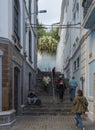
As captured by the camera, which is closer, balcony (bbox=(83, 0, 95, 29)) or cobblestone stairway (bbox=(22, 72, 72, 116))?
balcony (bbox=(83, 0, 95, 29))

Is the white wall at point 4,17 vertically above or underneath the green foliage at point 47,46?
underneath

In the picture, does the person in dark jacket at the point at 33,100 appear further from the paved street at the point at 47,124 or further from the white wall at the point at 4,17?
the white wall at the point at 4,17

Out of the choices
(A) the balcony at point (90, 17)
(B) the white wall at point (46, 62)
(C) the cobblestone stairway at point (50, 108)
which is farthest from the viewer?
(B) the white wall at point (46, 62)

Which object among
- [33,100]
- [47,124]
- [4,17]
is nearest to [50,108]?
[33,100]

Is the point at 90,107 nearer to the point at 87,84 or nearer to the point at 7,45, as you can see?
the point at 87,84

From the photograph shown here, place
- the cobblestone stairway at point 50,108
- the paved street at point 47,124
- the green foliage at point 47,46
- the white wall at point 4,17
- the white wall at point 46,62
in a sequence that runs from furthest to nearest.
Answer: the green foliage at point 47,46 < the white wall at point 46,62 < the cobblestone stairway at point 50,108 < the white wall at point 4,17 < the paved street at point 47,124

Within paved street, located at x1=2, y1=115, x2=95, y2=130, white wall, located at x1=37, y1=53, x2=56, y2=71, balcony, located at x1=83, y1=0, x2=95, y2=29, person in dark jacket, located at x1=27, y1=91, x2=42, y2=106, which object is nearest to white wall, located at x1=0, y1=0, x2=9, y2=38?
balcony, located at x1=83, y1=0, x2=95, y2=29

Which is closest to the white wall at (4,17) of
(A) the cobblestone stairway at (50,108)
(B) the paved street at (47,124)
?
(B) the paved street at (47,124)

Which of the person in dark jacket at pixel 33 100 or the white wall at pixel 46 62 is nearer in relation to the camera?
the person in dark jacket at pixel 33 100

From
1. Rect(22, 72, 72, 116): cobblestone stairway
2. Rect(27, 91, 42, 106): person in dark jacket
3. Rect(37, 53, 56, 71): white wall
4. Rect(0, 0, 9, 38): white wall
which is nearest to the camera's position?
Rect(0, 0, 9, 38): white wall

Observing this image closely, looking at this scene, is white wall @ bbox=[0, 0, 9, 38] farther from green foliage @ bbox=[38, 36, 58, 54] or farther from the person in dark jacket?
green foliage @ bbox=[38, 36, 58, 54]

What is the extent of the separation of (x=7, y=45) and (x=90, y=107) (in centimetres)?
521

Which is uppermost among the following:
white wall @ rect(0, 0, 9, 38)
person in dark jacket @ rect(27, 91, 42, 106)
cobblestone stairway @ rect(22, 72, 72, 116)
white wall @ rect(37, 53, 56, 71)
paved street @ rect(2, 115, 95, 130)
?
white wall @ rect(37, 53, 56, 71)

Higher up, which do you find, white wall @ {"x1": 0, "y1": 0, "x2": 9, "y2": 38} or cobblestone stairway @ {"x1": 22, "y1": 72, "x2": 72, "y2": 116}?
white wall @ {"x1": 0, "y1": 0, "x2": 9, "y2": 38}
